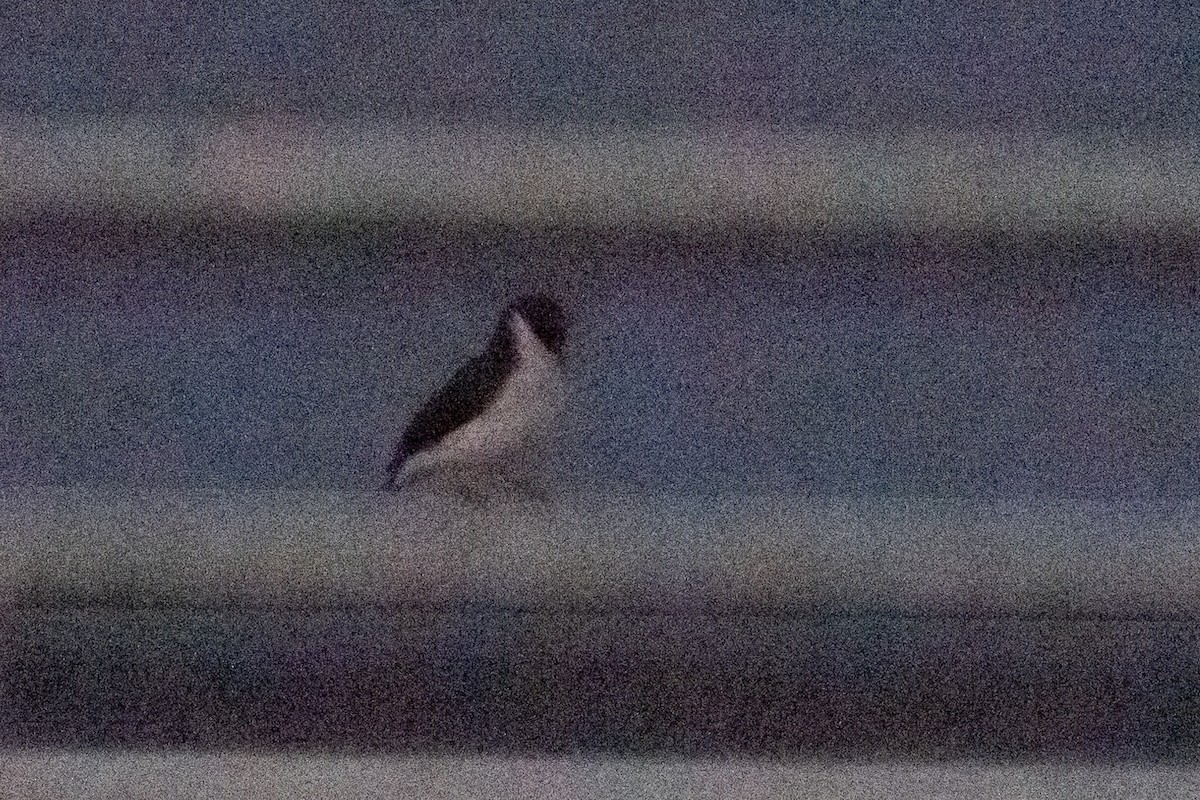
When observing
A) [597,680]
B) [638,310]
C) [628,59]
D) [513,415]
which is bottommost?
[597,680]

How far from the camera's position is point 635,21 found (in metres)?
1.32

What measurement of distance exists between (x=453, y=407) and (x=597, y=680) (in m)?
0.30

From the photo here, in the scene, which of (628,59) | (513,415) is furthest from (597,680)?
(628,59)

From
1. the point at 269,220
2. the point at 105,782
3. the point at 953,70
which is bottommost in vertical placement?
the point at 105,782

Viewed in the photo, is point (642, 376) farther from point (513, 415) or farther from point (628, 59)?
point (628, 59)

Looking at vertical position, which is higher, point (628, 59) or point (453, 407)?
point (628, 59)

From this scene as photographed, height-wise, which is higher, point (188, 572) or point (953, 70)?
point (953, 70)

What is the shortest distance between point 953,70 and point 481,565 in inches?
33.6

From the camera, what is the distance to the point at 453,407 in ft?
3.87

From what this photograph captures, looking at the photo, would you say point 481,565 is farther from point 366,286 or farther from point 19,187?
point 366,286

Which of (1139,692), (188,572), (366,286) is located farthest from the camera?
(366,286)

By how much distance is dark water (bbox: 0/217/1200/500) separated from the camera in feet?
4.26

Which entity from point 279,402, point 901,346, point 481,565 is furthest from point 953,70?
point 481,565

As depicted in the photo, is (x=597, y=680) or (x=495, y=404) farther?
(x=597, y=680)
